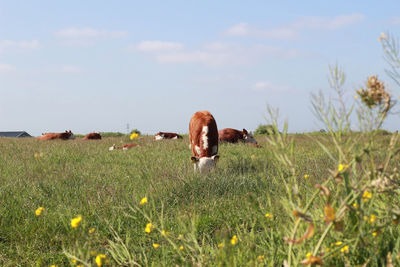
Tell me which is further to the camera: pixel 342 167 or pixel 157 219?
pixel 157 219

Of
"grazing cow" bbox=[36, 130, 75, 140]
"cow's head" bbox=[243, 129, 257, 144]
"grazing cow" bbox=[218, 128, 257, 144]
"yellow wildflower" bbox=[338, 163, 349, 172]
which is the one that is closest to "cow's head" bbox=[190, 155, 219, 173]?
"yellow wildflower" bbox=[338, 163, 349, 172]

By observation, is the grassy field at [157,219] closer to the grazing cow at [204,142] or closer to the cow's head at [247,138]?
the grazing cow at [204,142]

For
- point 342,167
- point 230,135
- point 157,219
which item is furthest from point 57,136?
point 342,167

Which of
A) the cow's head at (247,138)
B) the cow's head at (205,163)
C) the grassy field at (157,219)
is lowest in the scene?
the grassy field at (157,219)

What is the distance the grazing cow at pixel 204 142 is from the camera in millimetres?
7508

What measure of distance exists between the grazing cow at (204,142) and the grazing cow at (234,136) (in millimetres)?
5247

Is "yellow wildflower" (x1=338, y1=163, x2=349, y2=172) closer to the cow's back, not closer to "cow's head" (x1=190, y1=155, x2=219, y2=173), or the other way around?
"cow's head" (x1=190, y1=155, x2=219, y2=173)

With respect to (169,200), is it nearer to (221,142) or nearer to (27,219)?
(27,219)

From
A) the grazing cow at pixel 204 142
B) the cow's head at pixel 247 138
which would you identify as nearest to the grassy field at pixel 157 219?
the grazing cow at pixel 204 142

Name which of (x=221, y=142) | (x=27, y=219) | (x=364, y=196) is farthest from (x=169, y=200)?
(x=221, y=142)

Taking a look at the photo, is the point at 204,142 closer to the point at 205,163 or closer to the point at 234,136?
the point at 205,163

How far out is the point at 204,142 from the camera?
829 centimetres

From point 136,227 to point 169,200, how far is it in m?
1.16

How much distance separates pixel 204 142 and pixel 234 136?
6.82 metres
